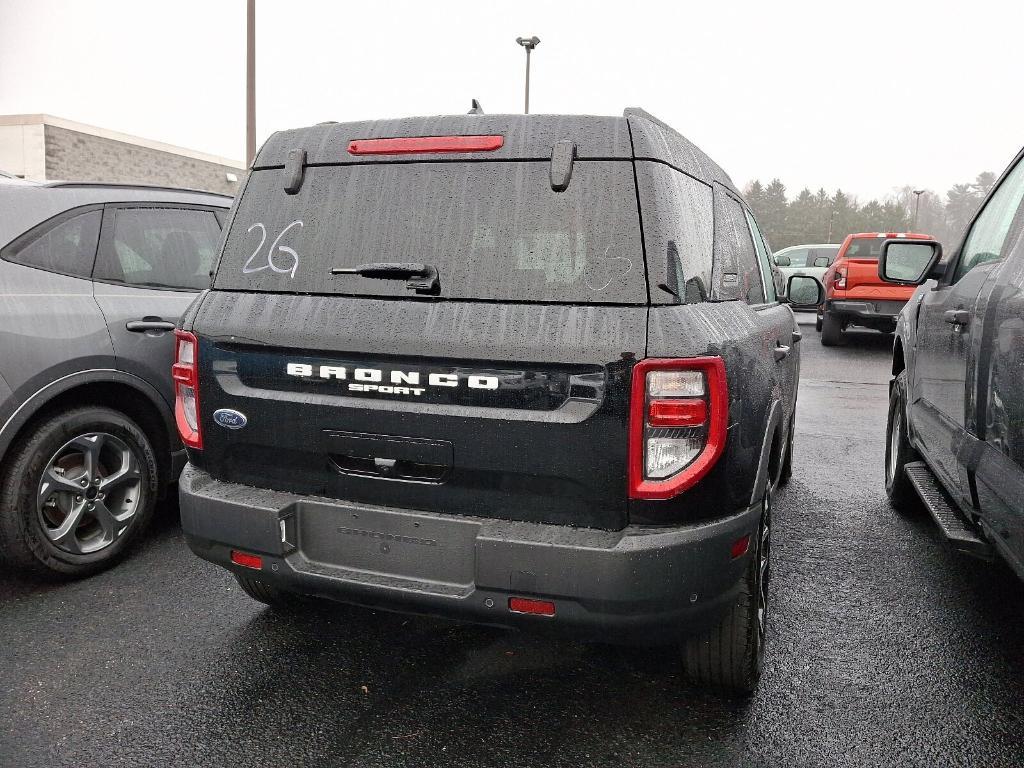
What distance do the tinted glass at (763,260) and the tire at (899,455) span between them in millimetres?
921

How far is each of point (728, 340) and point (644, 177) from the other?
52cm

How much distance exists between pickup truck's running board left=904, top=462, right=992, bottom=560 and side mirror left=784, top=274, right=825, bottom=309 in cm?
115

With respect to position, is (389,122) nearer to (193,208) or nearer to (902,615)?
(193,208)

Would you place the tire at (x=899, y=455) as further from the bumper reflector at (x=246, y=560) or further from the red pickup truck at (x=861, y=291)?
the red pickup truck at (x=861, y=291)

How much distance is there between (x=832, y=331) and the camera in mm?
14070

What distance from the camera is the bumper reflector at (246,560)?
8.15 ft

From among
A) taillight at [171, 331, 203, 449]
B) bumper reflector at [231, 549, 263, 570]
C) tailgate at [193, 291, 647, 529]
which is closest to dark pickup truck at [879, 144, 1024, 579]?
tailgate at [193, 291, 647, 529]

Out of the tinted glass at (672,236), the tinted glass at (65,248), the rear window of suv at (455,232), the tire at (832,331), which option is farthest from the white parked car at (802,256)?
the rear window of suv at (455,232)

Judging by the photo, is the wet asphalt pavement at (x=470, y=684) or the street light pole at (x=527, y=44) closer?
the wet asphalt pavement at (x=470, y=684)

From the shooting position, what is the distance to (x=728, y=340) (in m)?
2.30

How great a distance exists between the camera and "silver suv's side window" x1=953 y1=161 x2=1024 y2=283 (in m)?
3.18

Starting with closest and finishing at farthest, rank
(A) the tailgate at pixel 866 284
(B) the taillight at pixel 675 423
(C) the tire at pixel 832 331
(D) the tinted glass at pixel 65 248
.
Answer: (B) the taillight at pixel 675 423
(D) the tinted glass at pixel 65 248
(A) the tailgate at pixel 866 284
(C) the tire at pixel 832 331

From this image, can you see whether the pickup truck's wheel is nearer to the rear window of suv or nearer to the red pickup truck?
the rear window of suv

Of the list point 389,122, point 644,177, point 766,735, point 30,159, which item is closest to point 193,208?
point 389,122
